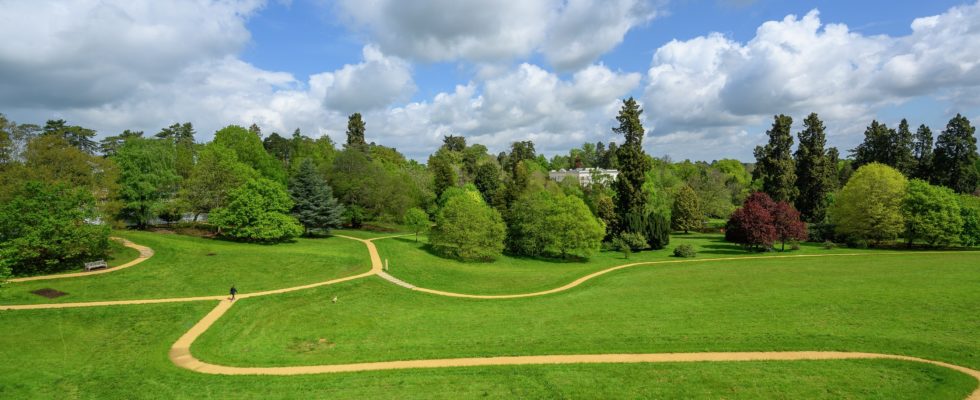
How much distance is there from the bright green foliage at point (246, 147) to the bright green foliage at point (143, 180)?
9.97 metres

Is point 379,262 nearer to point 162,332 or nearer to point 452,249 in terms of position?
point 452,249

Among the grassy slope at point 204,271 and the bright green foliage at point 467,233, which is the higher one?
the bright green foliage at point 467,233

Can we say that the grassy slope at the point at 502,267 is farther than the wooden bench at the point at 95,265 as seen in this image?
Yes

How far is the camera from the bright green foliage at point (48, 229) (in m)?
27.2

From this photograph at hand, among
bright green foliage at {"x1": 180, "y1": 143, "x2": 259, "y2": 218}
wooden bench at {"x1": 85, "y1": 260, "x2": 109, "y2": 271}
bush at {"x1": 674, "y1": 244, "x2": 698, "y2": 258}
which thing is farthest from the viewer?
bush at {"x1": 674, "y1": 244, "x2": 698, "y2": 258}

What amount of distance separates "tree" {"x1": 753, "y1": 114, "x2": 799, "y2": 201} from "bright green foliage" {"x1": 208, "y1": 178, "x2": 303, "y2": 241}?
194 ft

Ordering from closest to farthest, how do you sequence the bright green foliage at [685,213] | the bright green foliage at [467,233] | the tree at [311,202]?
the bright green foliage at [467,233] → the tree at [311,202] → the bright green foliage at [685,213]

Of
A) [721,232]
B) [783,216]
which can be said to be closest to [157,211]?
[783,216]

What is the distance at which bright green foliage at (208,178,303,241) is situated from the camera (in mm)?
41500

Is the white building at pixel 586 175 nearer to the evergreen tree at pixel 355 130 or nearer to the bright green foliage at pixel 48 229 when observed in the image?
the evergreen tree at pixel 355 130

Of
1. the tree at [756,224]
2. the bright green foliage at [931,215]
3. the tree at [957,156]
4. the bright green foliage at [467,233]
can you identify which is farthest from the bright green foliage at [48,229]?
the tree at [957,156]

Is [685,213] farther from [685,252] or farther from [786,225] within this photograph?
[685,252]

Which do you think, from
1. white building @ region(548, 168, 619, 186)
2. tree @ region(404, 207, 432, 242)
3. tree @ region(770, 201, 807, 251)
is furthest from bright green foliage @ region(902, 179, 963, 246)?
tree @ region(404, 207, 432, 242)

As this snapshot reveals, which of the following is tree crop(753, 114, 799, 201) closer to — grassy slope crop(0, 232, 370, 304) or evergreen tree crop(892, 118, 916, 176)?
evergreen tree crop(892, 118, 916, 176)
